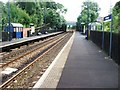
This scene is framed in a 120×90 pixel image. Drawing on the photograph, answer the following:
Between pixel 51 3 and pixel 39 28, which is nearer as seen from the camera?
pixel 39 28

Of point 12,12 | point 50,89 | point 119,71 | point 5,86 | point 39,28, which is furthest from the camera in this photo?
point 39,28

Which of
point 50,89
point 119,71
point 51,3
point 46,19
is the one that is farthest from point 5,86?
point 51,3

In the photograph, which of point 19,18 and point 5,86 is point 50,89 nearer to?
point 5,86

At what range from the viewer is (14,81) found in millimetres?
12102

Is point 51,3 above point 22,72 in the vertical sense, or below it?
above

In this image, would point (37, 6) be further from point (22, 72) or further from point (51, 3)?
point (22, 72)

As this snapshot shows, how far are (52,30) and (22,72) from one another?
335 ft

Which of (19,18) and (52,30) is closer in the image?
(19,18)

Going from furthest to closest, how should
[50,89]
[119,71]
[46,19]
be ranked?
[46,19], [119,71], [50,89]

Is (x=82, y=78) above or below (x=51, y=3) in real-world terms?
below

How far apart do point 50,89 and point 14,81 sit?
9.09ft

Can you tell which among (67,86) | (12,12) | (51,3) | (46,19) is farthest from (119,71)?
(51,3)

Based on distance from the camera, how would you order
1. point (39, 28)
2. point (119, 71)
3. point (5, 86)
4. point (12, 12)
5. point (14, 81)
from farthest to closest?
1. point (39, 28)
2. point (12, 12)
3. point (119, 71)
4. point (14, 81)
5. point (5, 86)

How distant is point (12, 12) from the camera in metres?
75.4
